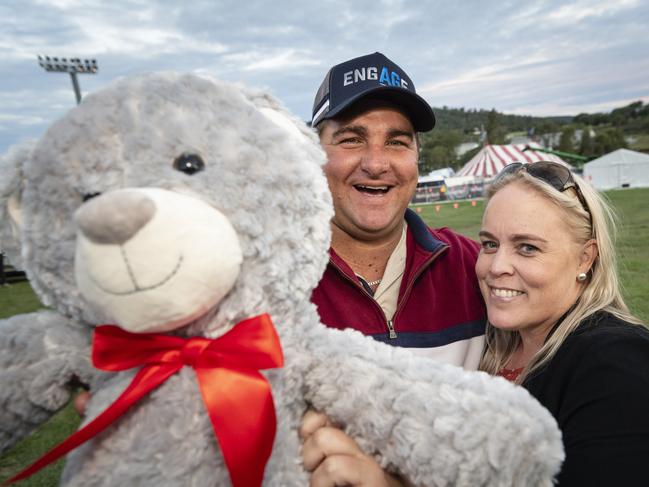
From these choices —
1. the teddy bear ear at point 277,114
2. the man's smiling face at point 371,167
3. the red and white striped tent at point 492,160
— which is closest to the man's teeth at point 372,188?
the man's smiling face at point 371,167

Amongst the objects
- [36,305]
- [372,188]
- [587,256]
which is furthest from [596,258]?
[36,305]

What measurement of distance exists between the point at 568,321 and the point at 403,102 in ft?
4.25

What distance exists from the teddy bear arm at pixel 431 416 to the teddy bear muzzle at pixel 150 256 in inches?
14.0

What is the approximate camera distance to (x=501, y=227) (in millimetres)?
1987

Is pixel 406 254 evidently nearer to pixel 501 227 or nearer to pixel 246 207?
pixel 501 227

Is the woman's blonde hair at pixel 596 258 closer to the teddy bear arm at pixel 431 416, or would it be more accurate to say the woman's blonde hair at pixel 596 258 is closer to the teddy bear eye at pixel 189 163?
the teddy bear arm at pixel 431 416

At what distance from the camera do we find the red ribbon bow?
3.04 ft

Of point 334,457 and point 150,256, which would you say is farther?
point 334,457

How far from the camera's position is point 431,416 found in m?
0.98

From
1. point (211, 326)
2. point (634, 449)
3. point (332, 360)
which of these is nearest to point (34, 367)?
point (211, 326)

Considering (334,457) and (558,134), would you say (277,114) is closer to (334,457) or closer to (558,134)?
(334,457)

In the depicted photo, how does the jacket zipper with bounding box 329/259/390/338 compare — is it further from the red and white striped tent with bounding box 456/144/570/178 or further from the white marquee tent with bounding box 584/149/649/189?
the white marquee tent with bounding box 584/149/649/189

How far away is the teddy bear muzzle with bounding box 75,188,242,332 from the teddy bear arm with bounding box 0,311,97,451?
10.5 inches

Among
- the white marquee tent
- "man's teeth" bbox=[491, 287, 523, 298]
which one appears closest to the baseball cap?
"man's teeth" bbox=[491, 287, 523, 298]
